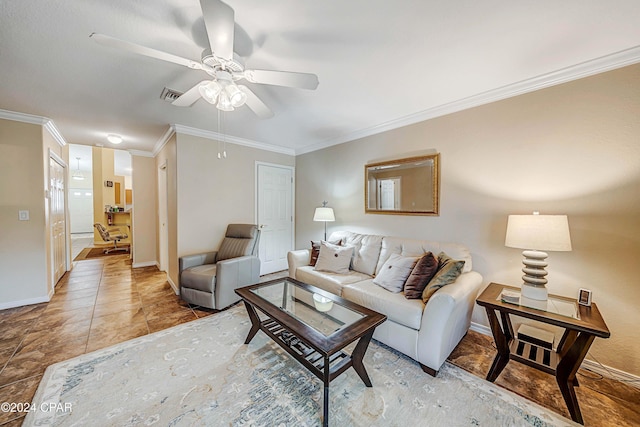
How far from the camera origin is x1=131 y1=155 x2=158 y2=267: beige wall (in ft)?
15.5

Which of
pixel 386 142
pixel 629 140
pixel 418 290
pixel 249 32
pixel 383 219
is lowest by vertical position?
pixel 418 290

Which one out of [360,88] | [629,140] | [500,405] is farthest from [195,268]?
[629,140]

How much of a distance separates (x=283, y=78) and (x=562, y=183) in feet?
7.93

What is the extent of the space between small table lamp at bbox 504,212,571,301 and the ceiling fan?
74.0 inches

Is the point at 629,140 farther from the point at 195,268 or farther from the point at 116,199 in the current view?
the point at 116,199

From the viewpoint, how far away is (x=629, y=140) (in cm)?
170

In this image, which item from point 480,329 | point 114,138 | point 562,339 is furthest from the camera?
point 114,138

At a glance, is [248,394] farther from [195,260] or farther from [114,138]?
[114,138]

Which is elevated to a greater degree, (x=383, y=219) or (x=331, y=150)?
(x=331, y=150)

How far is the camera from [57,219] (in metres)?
3.74

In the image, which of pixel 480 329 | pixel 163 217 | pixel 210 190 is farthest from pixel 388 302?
pixel 163 217

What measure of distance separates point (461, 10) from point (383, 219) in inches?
88.7

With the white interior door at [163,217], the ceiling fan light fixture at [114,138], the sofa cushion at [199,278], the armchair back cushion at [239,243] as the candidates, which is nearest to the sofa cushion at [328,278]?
the armchair back cushion at [239,243]

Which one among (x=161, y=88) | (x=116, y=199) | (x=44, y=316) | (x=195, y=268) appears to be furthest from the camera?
(x=116, y=199)
